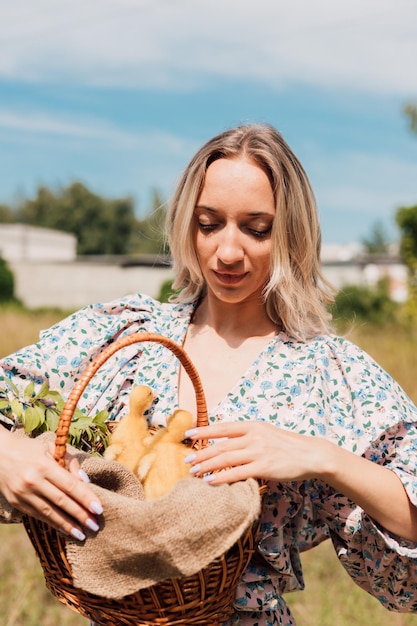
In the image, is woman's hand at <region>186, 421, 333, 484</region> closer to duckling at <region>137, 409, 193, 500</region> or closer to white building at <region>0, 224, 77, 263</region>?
duckling at <region>137, 409, 193, 500</region>

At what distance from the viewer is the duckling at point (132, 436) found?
179 centimetres

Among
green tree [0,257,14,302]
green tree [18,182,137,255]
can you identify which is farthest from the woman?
green tree [18,182,137,255]

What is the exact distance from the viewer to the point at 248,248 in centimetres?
204

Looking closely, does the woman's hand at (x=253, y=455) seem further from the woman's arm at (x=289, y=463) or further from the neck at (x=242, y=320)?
the neck at (x=242, y=320)

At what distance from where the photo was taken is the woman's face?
2.03m

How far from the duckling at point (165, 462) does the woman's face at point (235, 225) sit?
0.43 meters

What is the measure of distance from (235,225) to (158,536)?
85cm

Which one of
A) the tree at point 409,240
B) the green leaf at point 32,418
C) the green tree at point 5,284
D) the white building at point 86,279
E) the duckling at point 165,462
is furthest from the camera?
the white building at point 86,279

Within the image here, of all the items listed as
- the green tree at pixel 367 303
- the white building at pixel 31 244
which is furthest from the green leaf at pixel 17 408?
the white building at pixel 31 244

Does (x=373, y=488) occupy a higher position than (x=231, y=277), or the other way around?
(x=231, y=277)

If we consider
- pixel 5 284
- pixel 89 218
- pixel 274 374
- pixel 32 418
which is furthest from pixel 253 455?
pixel 89 218

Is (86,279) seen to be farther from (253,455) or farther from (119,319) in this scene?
(253,455)

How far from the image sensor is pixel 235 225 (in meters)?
2.03

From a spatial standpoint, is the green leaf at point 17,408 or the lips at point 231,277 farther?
the lips at point 231,277
